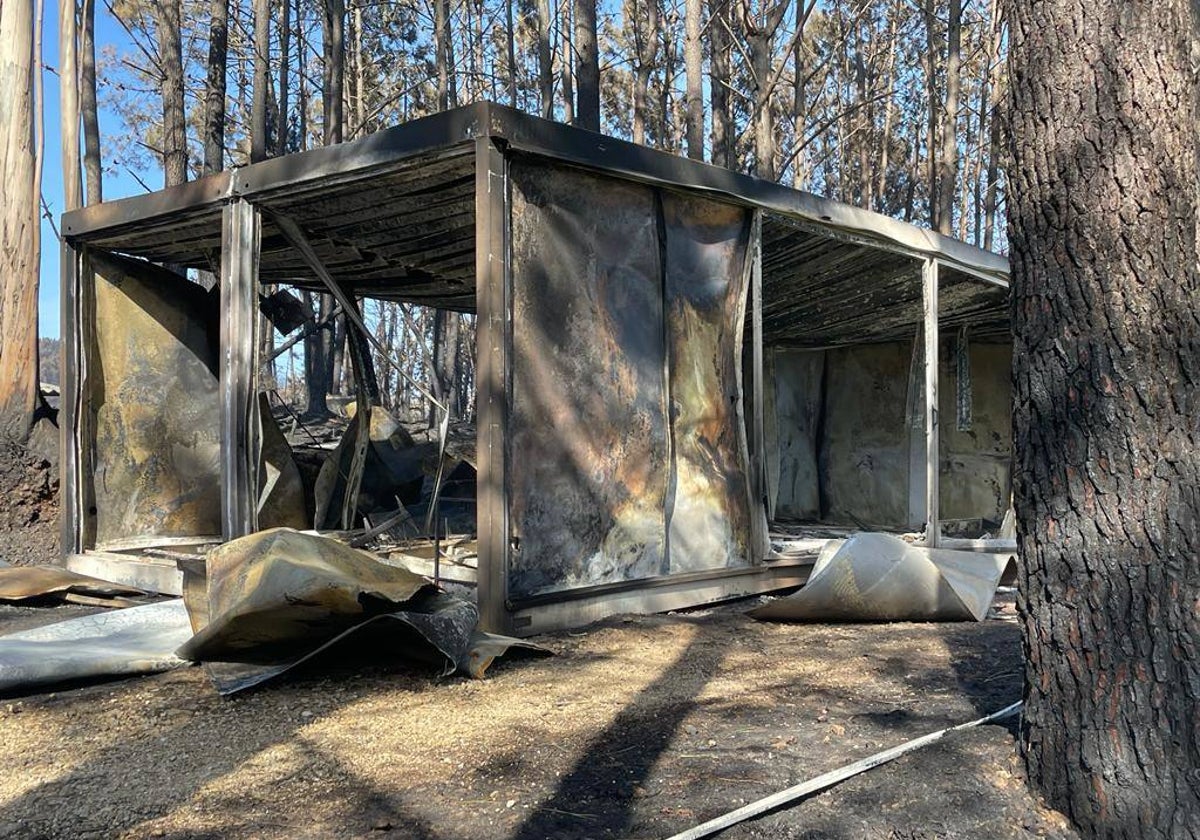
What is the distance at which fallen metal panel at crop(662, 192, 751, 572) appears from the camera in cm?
596

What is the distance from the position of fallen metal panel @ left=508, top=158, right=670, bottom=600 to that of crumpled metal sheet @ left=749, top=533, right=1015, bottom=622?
0.89 m

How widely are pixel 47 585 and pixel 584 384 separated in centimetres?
370

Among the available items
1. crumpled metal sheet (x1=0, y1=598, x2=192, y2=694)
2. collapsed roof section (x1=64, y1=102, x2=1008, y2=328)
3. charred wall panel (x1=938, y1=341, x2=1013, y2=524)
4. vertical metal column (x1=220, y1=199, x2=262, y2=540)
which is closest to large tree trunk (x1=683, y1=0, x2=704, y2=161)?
collapsed roof section (x1=64, y1=102, x2=1008, y2=328)

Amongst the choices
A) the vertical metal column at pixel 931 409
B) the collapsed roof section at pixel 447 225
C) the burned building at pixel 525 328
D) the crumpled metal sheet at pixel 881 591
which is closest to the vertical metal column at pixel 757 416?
the burned building at pixel 525 328

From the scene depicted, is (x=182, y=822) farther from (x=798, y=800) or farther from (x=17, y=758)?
Answer: (x=798, y=800)

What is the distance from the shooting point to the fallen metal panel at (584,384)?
5.11 meters

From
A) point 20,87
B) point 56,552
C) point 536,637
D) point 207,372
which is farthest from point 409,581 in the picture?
point 20,87

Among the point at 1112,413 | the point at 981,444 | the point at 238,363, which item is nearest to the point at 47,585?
the point at 238,363

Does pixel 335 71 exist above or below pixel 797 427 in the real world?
above

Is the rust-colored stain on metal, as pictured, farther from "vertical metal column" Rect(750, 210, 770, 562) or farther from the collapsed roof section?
the collapsed roof section

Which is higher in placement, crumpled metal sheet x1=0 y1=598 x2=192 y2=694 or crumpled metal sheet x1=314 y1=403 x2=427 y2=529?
crumpled metal sheet x1=314 y1=403 x2=427 y2=529

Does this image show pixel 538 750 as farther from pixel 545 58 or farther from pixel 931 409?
pixel 545 58

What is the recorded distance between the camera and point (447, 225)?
6598 mm

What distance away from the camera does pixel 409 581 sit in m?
4.55
